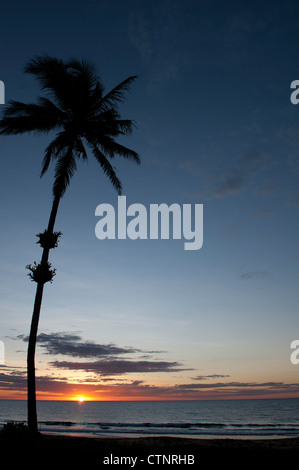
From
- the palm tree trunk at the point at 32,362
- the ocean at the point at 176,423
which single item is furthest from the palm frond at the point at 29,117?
the ocean at the point at 176,423

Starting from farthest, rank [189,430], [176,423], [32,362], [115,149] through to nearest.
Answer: [176,423] → [189,430] → [115,149] → [32,362]

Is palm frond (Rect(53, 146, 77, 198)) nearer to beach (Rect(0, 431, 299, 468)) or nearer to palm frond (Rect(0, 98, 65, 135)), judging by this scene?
palm frond (Rect(0, 98, 65, 135))

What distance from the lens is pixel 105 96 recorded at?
18.8 meters

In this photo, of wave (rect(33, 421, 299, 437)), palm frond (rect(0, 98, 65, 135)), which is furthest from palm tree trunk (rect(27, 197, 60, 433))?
wave (rect(33, 421, 299, 437))

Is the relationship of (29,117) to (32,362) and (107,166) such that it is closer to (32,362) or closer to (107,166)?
(107,166)

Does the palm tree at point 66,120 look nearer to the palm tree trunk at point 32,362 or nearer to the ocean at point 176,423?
the palm tree trunk at point 32,362

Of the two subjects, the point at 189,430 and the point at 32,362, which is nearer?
the point at 32,362

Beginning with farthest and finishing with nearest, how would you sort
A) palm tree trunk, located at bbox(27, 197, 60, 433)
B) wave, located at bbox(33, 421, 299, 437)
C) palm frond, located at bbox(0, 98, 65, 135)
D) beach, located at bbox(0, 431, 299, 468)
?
wave, located at bbox(33, 421, 299, 437)
palm frond, located at bbox(0, 98, 65, 135)
palm tree trunk, located at bbox(27, 197, 60, 433)
beach, located at bbox(0, 431, 299, 468)
